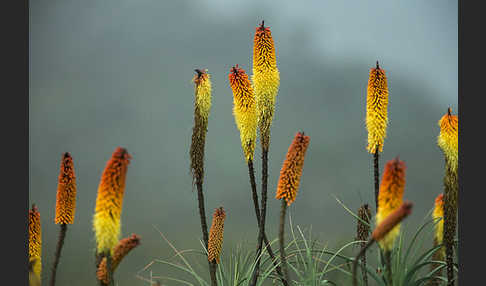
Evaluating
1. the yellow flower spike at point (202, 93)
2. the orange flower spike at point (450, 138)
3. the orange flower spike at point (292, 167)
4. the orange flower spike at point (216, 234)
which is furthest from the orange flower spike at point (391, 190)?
the yellow flower spike at point (202, 93)

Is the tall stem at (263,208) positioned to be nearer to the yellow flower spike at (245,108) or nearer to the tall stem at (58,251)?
the yellow flower spike at (245,108)

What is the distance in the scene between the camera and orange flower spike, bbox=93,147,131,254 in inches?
131

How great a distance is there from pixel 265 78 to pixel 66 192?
174cm

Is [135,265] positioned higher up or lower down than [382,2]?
lower down

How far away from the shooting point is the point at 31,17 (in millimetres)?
5402

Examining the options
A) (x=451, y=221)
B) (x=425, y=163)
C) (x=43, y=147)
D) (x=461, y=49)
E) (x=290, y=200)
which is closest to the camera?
(x=290, y=200)

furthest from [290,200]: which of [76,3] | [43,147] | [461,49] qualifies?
[76,3]

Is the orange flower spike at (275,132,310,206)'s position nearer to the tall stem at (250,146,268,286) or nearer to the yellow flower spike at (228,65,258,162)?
the tall stem at (250,146,268,286)

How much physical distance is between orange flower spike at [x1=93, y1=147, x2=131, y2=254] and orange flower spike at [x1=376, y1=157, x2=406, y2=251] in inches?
57.0

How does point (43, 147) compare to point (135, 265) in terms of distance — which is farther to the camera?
point (135, 265)

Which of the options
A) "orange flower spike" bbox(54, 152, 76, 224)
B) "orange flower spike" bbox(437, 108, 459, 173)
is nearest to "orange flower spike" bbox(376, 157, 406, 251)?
"orange flower spike" bbox(437, 108, 459, 173)

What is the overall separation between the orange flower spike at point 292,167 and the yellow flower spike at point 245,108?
3.07ft

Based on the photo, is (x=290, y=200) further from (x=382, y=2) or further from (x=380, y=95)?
(x=382, y=2)

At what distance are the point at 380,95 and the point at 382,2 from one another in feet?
4.32
